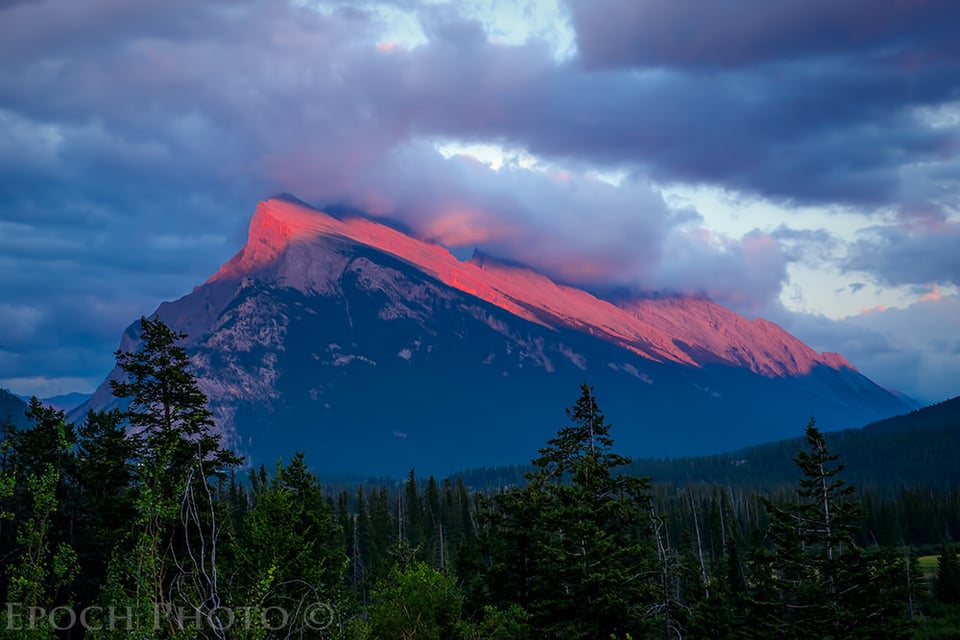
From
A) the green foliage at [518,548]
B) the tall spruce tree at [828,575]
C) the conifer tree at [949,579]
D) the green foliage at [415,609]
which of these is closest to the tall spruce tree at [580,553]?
the green foliage at [518,548]

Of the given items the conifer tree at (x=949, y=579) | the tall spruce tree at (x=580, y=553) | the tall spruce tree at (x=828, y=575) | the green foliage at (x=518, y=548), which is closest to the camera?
the green foliage at (x=518, y=548)

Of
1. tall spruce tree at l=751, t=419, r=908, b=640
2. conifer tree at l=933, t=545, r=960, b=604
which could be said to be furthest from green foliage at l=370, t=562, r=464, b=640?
conifer tree at l=933, t=545, r=960, b=604

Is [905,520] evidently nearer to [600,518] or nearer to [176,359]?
[600,518]

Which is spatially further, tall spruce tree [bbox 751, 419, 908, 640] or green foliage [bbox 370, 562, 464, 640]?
tall spruce tree [bbox 751, 419, 908, 640]

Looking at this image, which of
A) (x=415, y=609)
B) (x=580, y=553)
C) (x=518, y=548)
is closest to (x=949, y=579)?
(x=518, y=548)

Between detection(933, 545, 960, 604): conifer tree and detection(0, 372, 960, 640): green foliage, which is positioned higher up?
detection(0, 372, 960, 640): green foliage

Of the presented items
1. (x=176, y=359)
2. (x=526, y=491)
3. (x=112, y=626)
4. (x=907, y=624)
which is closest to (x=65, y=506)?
(x=176, y=359)

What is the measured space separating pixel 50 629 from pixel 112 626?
127 cm

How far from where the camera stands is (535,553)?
136 ft

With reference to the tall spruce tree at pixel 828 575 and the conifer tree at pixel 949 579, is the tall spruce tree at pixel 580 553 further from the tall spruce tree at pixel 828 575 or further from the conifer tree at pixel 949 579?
the conifer tree at pixel 949 579

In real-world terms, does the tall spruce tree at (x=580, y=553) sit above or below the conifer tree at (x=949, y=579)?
above

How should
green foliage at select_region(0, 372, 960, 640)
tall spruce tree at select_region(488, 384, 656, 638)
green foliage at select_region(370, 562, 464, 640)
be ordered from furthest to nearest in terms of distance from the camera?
tall spruce tree at select_region(488, 384, 656, 638) → green foliage at select_region(0, 372, 960, 640) → green foliage at select_region(370, 562, 464, 640)

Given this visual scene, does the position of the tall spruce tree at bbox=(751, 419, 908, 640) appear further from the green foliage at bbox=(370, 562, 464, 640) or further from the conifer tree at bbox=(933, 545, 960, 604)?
the conifer tree at bbox=(933, 545, 960, 604)

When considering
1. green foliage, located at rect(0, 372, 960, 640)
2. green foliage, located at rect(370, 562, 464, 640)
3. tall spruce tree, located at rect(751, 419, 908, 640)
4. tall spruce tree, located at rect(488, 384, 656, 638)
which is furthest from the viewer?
tall spruce tree, located at rect(751, 419, 908, 640)
